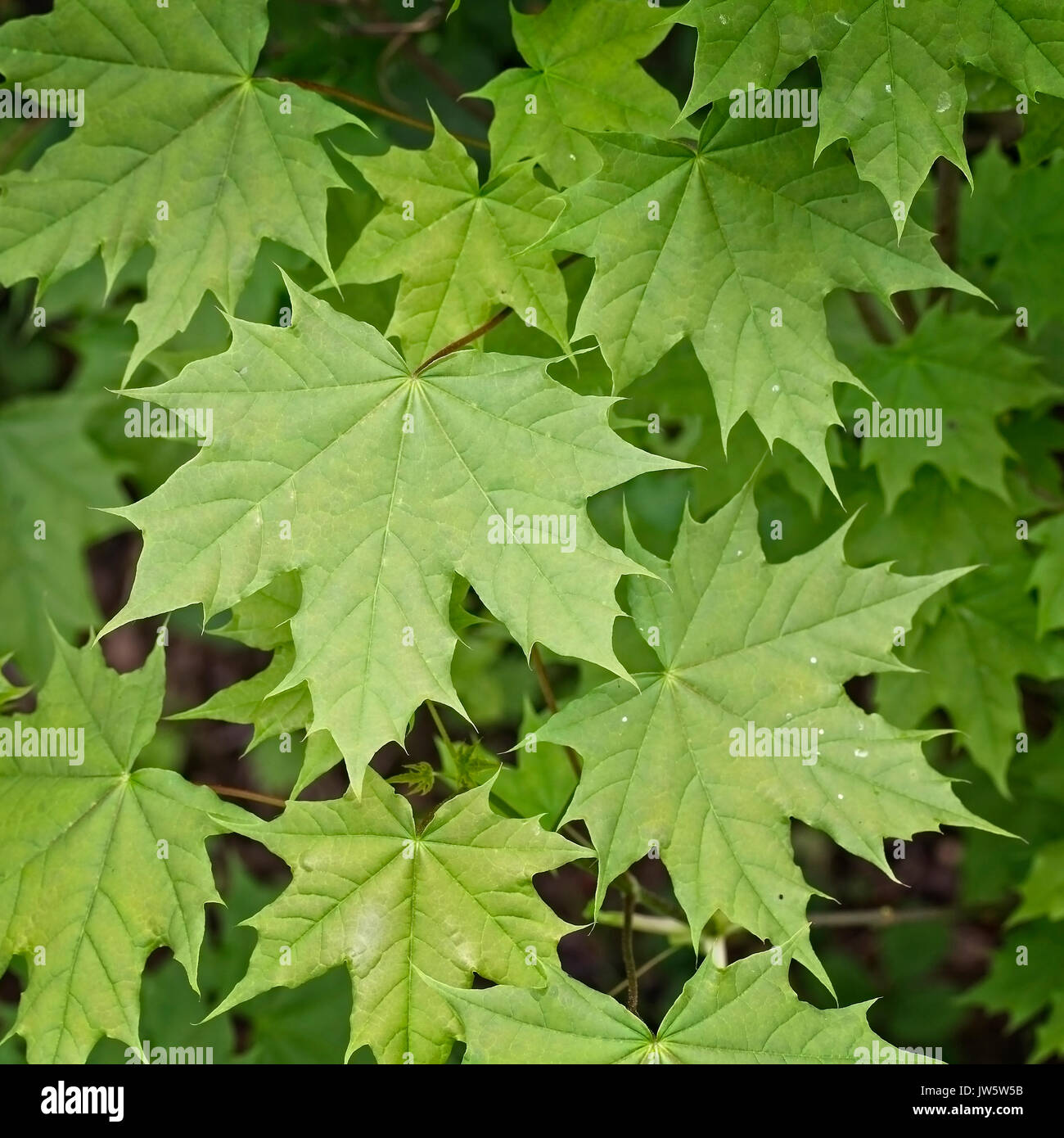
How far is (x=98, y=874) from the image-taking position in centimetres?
210

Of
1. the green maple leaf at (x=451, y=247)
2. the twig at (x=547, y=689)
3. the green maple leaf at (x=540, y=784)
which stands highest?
the green maple leaf at (x=451, y=247)

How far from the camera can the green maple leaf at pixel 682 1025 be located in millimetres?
1831

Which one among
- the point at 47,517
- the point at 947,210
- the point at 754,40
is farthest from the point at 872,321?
the point at 47,517

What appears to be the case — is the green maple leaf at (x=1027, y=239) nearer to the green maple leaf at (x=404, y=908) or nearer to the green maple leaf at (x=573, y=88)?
the green maple leaf at (x=573, y=88)

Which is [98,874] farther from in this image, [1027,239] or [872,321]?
[1027,239]

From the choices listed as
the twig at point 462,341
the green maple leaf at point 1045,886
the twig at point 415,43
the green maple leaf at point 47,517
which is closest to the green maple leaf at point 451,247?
the twig at point 462,341

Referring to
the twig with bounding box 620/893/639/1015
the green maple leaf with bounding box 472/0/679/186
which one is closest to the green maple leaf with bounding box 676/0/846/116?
the green maple leaf with bounding box 472/0/679/186

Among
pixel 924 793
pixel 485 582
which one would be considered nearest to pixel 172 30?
pixel 485 582

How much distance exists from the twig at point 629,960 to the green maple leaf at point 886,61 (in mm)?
1483

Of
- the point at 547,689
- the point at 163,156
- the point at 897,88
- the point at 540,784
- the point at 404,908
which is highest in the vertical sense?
the point at 163,156

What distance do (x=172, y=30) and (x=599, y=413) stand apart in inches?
48.9

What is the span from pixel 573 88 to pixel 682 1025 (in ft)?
5.97

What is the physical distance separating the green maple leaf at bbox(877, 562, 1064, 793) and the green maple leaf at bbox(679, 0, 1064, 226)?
128 centimetres

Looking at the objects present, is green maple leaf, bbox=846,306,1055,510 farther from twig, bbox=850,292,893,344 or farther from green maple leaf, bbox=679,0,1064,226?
green maple leaf, bbox=679,0,1064,226
